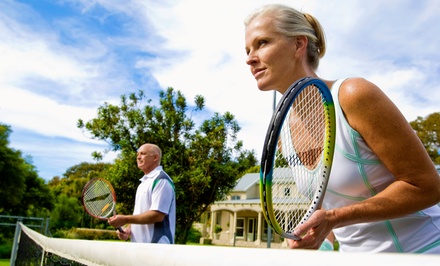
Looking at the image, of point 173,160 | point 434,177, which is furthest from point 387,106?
point 173,160

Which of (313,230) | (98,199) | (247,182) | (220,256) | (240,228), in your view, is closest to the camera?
(220,256)

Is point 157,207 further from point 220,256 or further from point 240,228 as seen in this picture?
point 240,228

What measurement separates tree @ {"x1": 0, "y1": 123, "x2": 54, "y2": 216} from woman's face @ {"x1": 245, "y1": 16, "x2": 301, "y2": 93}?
28.8 m

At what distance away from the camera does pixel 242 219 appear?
146 feet

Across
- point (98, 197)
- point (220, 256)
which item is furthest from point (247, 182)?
point (220, 256)

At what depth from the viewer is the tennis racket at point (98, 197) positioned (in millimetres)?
6469

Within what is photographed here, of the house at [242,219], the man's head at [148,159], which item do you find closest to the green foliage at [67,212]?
the house at [242,219]

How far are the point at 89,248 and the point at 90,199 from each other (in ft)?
15.8

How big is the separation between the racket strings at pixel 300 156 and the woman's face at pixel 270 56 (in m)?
0.12

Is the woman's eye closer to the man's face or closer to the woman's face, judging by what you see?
the woman's face

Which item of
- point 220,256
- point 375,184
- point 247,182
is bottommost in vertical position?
point 220,256

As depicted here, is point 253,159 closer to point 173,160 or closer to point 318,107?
point 173,160

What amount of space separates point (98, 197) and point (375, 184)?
5.62 m

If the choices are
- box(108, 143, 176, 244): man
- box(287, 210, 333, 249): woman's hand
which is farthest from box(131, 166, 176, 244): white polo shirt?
box(287, 210, 333, 249): woman's hand
